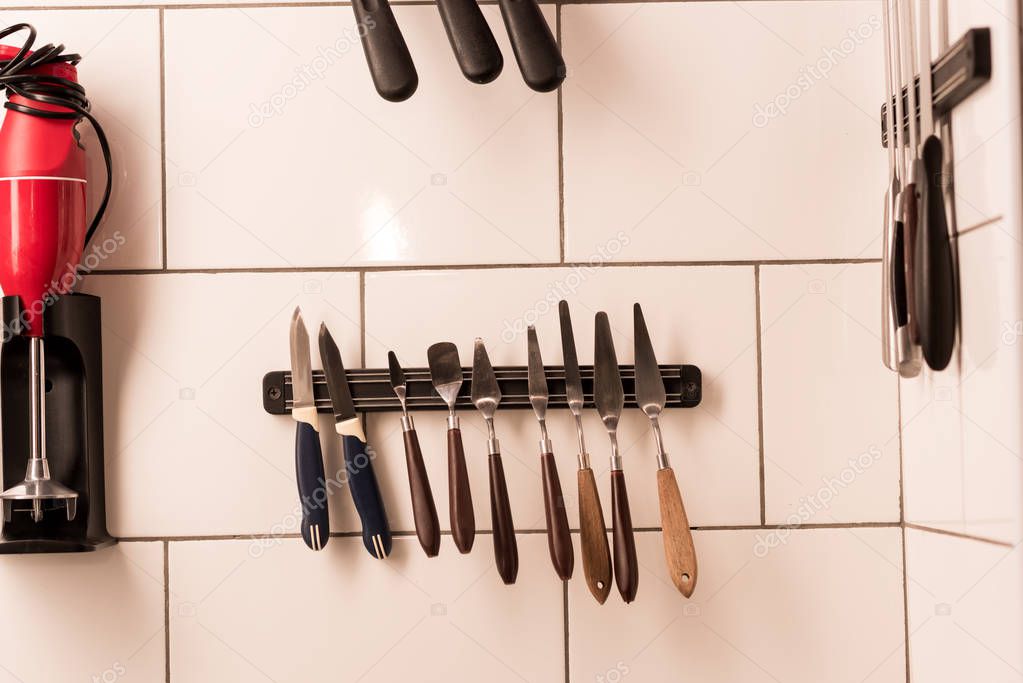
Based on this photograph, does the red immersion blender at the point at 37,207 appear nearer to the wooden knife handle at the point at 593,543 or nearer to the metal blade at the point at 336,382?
the metal blade at the point at 336,382

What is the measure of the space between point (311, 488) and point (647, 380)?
0.32 metres

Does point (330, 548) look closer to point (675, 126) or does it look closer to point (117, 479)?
point (117, 479)

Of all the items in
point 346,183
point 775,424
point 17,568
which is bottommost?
point 17,568

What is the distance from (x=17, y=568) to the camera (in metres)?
0.85

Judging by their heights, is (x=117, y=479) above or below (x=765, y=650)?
above

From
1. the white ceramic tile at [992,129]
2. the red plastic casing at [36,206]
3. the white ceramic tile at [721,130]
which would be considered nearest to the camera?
the white ceramic tile at [992,129]

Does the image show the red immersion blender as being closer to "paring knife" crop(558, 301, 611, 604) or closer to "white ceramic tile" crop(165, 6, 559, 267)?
"white ceramic tile" crop(165, 6, 559, 267)

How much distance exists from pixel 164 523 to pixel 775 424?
23.3 inches

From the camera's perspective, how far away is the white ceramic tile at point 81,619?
0.85 m

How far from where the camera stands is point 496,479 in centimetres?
80

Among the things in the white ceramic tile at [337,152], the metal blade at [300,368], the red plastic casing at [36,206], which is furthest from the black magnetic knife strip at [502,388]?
the red plastic casing at [36,206]

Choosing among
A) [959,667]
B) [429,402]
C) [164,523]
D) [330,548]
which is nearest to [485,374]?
[429,402]

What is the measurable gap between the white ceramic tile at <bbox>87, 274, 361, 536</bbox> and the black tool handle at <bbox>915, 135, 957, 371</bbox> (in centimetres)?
50

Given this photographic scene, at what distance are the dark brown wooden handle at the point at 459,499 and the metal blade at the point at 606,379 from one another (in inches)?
5.3
